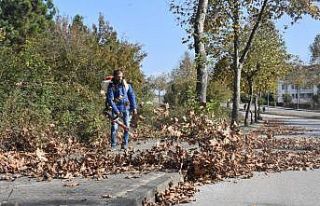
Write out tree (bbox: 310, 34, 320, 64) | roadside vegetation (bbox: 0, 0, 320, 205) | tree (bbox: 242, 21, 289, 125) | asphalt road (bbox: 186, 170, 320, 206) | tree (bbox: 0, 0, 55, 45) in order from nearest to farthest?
asphalt road (bbox: 186, 170, 320, 206) < roadside vegetation (bbox: 0, 0, 320, 205) < tree (bbox: 242, 21, 289, 125) < tree (bbox: 0, 0, 55, 45) < tree (bbox: 310, 34, 320, 64)

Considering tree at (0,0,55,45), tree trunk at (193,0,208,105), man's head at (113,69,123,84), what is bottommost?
man's head at (113,69,123,84)

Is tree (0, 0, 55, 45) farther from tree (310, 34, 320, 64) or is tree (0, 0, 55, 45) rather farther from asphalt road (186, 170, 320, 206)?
tree (310, 34, 320, 64)

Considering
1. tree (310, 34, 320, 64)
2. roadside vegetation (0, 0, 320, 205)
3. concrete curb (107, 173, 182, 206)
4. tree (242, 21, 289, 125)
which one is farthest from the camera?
tree (310, 34, 320, 64)

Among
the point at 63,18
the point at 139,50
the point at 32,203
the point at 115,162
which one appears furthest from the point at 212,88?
the point at 32,203

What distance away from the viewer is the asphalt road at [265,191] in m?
8.77

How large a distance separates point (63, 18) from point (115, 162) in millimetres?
32414

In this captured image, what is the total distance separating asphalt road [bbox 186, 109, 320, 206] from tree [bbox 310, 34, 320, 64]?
92.4 metres

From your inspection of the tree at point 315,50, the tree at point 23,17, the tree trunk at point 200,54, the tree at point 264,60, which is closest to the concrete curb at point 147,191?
the tree trunk at point 200,54

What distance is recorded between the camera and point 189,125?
1257 cm

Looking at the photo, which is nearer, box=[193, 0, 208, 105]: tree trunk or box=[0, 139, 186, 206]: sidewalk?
box=[0, 139, 186, 206]: sidewalk

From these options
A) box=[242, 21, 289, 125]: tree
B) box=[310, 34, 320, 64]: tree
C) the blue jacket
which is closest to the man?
the blue jacket

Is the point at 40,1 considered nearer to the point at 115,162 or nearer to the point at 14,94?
the point at 14,94

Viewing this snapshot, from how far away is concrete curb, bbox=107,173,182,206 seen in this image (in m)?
7.27

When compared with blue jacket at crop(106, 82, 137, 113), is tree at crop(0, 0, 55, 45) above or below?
above
